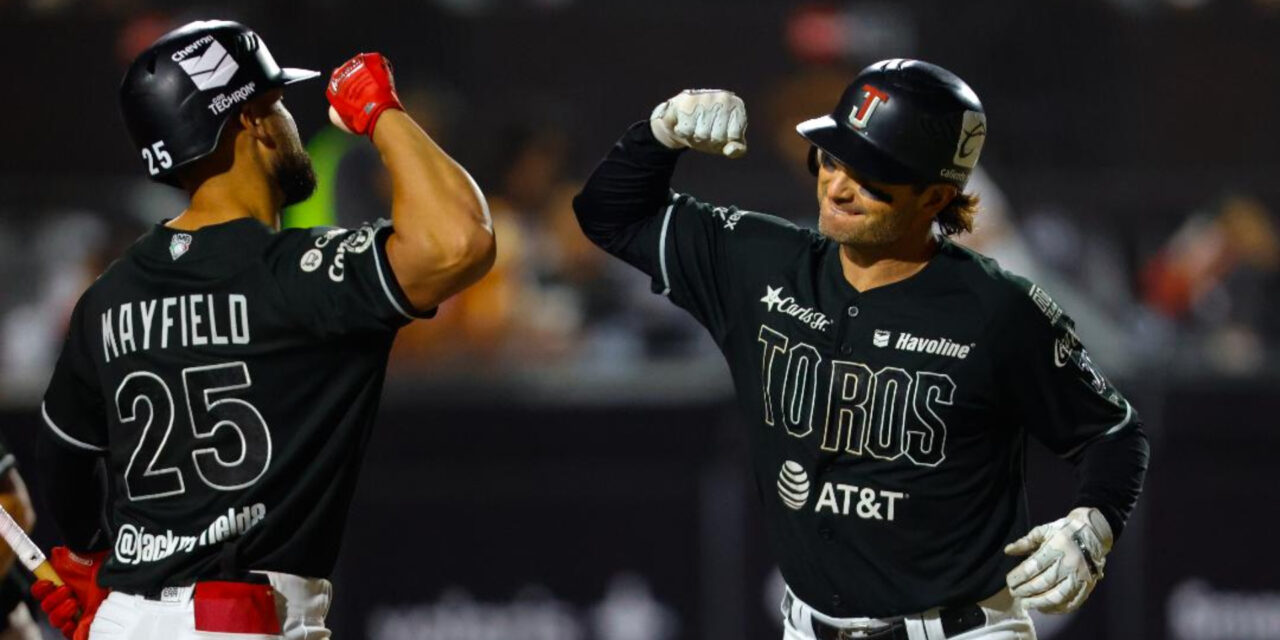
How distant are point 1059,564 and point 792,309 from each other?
83 centimetres

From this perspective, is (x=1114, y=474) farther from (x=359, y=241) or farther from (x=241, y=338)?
(x=241, y=338)

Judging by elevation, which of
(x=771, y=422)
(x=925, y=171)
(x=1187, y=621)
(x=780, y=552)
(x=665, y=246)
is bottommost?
(x=1187, y=621)

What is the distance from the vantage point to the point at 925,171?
376 centimetres

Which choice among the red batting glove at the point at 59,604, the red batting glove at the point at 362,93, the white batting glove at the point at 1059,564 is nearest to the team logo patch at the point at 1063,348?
the white batting glove at the point at 1059,564

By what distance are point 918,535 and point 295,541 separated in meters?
1.32

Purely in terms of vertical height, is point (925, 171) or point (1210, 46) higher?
point (925, 171)

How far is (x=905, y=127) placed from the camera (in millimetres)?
3744

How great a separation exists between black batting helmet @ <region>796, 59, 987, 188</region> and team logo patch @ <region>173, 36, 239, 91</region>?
4.04 ft

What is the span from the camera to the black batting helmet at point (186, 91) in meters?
3.46

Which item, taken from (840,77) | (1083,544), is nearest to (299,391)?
(1083,544)

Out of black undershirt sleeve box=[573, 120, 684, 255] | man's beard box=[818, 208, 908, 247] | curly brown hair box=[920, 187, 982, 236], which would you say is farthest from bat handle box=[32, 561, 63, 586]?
curly brown hair box=[920, 187, 982, 236]

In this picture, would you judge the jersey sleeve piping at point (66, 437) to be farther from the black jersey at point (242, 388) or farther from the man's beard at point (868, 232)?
the man's beard at point (868, 232)

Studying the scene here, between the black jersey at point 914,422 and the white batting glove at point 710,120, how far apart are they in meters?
0.39

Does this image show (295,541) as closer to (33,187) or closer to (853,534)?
(853,534)
